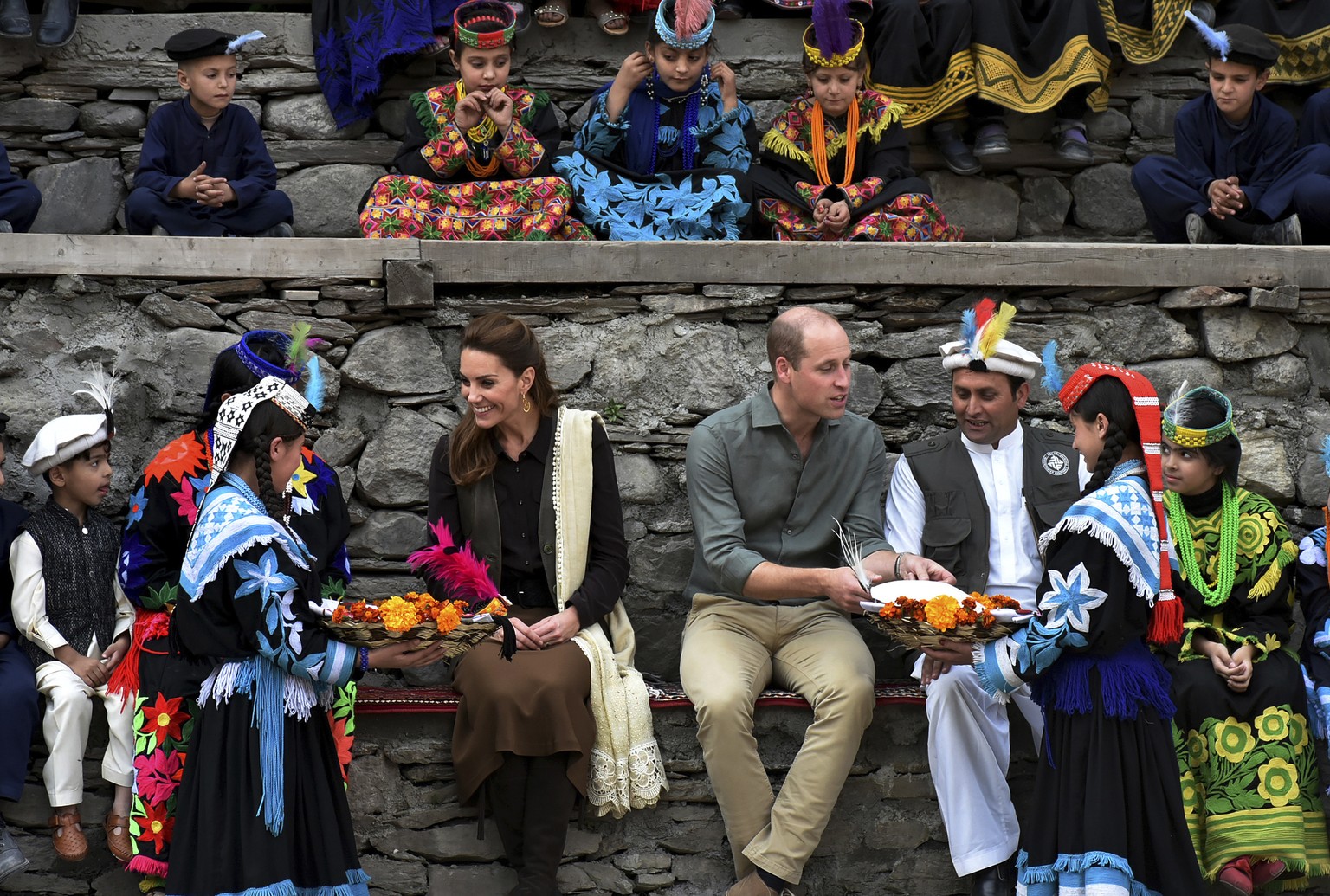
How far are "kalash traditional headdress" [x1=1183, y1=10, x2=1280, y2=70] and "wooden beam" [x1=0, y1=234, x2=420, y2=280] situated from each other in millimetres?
3302

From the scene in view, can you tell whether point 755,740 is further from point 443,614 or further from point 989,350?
point 989,350

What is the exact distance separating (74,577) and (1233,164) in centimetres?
465

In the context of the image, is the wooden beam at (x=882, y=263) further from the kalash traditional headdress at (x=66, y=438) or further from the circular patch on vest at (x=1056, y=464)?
the kalash traditional headdress at (x=66, y=438)

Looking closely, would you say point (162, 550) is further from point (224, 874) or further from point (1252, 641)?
point (1252, 641)

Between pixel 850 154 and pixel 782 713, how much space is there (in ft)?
7.72

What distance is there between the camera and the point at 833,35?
551 centimetres

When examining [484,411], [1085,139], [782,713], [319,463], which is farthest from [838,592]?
[1085,139]

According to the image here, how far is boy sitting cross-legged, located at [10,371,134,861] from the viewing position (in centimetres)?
417

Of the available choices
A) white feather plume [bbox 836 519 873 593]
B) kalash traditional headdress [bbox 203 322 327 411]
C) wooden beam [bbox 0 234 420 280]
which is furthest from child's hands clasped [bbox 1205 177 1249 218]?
kalash traditional headdress [bbox 203 322 327 411]

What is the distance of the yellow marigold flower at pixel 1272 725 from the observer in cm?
416

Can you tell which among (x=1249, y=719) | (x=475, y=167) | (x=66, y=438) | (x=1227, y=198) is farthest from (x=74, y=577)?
(x=1227, y=198)

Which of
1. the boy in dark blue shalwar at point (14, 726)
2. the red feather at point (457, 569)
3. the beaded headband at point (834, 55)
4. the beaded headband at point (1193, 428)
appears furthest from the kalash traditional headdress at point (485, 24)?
the beaded headband at point (1193, 428)

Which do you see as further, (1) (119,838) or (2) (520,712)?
(1) (119,838)

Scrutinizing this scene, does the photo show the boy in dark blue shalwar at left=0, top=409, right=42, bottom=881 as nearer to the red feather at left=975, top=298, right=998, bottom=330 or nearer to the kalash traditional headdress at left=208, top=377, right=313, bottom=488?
the kalash traditional headdress at left=208, top=377, right=313, bottom=488
